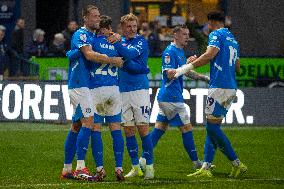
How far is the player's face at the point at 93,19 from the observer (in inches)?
615

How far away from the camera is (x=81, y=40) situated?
15562mm

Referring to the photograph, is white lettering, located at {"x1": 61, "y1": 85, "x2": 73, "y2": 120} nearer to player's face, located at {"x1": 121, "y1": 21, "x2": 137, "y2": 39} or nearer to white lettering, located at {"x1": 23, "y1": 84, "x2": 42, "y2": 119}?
white lettering, located at {"x1": 23, "y1": 84, "x2": 42, "y2": 119}

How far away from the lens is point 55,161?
18.5 m

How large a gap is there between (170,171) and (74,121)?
208cm

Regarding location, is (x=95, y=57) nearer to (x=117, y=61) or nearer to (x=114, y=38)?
(x=117, y=61)

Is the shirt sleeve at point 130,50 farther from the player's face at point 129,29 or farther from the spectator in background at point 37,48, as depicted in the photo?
the spectator in background at point 37,48

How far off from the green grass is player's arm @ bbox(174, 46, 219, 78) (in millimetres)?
1628

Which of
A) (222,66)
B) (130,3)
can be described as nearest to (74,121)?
(222,66)

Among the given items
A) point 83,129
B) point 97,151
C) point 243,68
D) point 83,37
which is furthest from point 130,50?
point 243,68

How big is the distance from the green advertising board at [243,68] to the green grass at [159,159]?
2.33m

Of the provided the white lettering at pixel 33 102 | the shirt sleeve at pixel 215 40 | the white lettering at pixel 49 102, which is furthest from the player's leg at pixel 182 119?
the white lettering at pixel 33 102

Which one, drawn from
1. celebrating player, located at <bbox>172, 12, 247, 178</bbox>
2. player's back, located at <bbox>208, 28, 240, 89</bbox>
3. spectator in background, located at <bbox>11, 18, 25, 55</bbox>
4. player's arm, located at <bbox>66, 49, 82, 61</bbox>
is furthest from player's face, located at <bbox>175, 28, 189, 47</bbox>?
spectator in background, located at <bbox>11, 18, 25, 55</bbox>

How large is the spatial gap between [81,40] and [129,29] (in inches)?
35.8

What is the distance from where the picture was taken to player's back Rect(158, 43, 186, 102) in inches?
688
